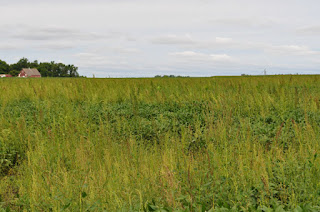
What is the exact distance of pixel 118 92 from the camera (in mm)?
9438

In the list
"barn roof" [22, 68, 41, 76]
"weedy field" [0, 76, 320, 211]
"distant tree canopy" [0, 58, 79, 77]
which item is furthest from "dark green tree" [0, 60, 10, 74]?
"weedy field" [0, 76, 320, 211]

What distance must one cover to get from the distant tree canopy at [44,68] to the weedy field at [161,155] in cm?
5388

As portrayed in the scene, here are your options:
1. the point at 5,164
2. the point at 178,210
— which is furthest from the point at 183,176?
the point at 5,164

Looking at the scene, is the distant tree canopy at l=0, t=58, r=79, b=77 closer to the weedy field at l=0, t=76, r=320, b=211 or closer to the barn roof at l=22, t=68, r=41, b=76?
the barn roof at l=22, t=68, r=41, b=76

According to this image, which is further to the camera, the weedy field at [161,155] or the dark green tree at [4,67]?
the dark green tree at [4,67]

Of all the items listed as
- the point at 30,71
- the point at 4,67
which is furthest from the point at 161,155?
the point at 4,67

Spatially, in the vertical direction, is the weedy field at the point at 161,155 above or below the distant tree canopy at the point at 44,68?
below

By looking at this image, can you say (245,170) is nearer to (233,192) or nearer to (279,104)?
(233,192)

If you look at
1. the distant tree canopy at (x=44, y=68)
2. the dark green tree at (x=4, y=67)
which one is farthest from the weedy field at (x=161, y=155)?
the dark green tree at (x=4, y=67)

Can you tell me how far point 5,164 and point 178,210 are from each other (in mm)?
4034

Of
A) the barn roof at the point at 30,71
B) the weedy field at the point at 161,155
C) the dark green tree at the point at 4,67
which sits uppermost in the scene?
the dark green tree at the point at 4,67

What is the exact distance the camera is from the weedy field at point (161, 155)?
9.86ft

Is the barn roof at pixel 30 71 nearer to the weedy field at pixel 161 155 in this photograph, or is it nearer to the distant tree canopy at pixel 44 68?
the distant tree canopy at pixel 44 68

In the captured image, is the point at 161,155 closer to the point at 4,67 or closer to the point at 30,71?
the point at 30,71
